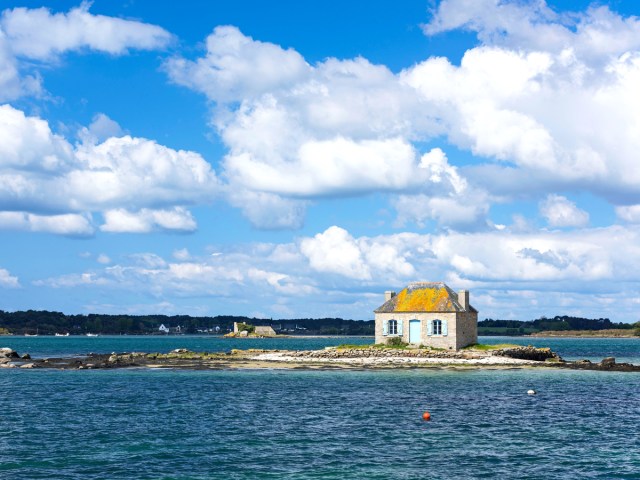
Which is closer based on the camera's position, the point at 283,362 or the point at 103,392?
the point at 103,392

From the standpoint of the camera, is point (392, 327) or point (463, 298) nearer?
point (463, 298)

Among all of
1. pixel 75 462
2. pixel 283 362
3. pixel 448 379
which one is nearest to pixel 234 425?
pixel 75 462

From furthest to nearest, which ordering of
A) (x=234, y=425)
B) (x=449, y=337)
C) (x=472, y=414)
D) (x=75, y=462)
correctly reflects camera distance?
(x=449, y=337) → (x=472, y=414) → (x=234, y=425) → (x=75, y=462)

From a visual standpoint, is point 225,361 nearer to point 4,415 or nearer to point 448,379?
point 448,379

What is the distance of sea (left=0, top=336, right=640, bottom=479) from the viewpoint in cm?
2872

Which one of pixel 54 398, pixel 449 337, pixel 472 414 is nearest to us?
pixel 472 414

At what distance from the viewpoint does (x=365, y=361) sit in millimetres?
76438

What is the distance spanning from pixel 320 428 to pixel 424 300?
44.4 meters

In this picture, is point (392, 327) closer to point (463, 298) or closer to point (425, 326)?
point (425, 326)

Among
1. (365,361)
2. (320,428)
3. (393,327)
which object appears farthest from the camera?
(393,327)

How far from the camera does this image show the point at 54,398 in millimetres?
50188

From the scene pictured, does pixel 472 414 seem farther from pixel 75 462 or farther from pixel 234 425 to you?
pixel 75 462

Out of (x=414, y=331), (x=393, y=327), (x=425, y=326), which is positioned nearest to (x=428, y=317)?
(x=425, y=326)

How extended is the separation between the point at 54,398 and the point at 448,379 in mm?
29409
